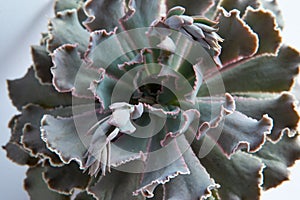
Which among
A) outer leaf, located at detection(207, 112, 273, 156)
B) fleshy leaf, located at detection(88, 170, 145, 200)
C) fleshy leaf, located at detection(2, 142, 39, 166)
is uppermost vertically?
outer leaf, located at detection(207, 112, 273, 156)

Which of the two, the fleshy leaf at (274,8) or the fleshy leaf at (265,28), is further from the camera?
the fleshy leaf at (274,8)

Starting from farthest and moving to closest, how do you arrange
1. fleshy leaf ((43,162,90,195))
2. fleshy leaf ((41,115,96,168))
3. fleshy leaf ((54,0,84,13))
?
fleshy leaf ((54,0,84,13))
fleshy leaf ((43,162,90,195))
fleshy leaf ((41,115,96,168))

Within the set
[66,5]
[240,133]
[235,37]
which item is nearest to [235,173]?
[240,133]

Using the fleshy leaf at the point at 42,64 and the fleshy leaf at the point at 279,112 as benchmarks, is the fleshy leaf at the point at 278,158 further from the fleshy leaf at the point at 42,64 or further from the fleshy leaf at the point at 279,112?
the fleshy leaf at the point at 42,64

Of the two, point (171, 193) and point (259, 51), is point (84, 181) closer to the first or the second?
point (171, 193)

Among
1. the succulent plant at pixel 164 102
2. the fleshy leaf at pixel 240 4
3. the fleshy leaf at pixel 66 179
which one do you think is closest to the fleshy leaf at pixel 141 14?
the succulent plant at pixel 164 102

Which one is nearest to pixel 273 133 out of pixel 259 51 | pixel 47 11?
pixel 259 51

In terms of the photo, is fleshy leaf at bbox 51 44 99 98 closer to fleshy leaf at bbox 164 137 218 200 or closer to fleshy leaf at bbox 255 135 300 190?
fleshy leaf at bbox 164 137 218 200

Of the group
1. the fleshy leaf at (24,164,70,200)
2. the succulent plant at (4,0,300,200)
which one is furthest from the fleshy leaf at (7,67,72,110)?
the fleshy leaf at (24,164,70,200)

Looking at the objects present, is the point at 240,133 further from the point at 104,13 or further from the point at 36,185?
the point at 36,185
